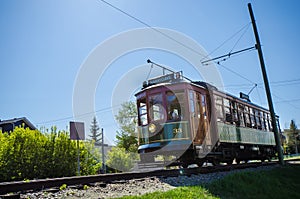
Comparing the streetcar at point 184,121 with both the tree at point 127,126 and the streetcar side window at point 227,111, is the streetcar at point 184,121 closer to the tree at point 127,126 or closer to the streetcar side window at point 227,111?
the streetcar side window at point 227,111

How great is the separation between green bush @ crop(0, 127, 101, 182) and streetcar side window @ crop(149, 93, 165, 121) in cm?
325

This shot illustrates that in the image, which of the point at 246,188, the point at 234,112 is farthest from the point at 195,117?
the point at 234,112

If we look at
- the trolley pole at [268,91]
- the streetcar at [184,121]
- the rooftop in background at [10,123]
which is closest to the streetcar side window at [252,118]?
the trolley pole at [268,91]

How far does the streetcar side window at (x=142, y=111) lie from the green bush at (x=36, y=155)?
8.94 ft

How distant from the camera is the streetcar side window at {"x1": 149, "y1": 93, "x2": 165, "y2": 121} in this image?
8.91m

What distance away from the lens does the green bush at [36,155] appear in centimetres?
832

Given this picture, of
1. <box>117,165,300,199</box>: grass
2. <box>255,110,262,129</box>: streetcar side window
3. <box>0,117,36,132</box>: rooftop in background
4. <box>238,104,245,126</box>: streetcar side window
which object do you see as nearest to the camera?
<box>117,165,300,199</box>: grass

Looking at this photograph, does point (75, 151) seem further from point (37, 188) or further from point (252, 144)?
point (252, 144)

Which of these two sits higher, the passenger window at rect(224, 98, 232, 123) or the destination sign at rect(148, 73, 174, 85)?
the destination sign at rect(148, 73, 174, 85)

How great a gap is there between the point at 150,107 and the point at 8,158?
15.8 ft

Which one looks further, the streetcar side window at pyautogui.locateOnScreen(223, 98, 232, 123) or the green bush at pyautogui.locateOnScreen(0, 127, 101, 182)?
the streetcar side window at pyautogui.locateOnScreen(223, 98, 232, 123)

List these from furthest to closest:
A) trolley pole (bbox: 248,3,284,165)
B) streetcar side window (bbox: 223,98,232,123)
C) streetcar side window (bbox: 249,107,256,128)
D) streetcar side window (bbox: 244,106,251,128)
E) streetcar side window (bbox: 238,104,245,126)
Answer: streetcar side window (bbox: 249,107,256,128), streetcar side window (bbox: 244,106,251,128), streetcar side window (bbox: 238,104,245,126), trolley pole (bbox: 248,3,284,165), streetcar side window (bbox: 223,98,232,123)

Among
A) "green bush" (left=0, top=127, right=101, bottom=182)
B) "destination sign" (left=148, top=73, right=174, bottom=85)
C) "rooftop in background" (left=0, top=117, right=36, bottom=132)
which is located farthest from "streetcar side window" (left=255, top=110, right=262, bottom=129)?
"rooftop in background" (left=0, top=117, right=36, bottom=132)

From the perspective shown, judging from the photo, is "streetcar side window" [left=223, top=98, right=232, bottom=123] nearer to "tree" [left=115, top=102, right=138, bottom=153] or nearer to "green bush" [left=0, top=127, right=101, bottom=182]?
"green bush" [left=0, top=127, right=101, bottom=182]
